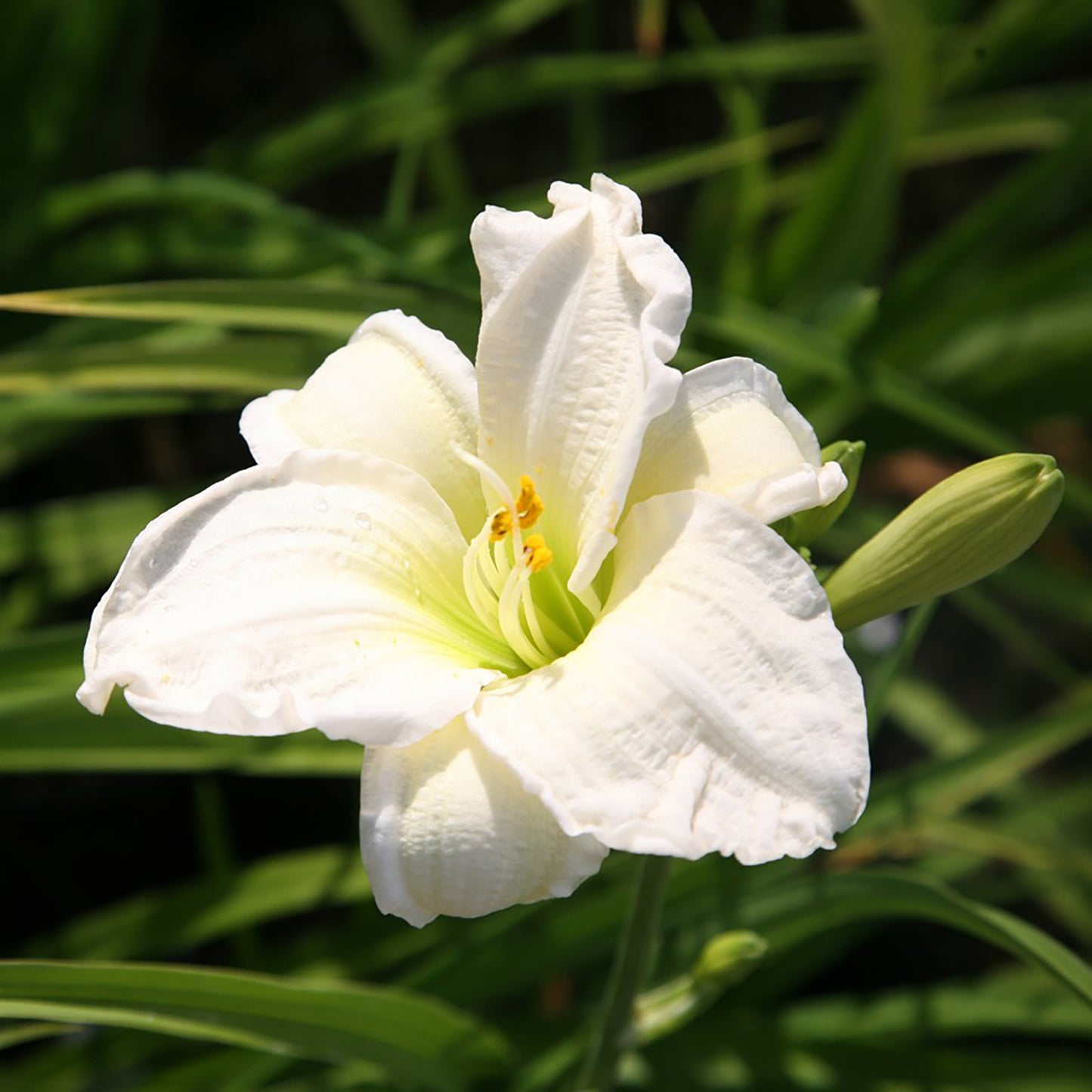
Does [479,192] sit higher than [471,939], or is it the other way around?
[479,192]

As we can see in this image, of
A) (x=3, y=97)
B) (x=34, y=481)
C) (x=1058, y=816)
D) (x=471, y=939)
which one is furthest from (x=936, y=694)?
(x=3, y=97)

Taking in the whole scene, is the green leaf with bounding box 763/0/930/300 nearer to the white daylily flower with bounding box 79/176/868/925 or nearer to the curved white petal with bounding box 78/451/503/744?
the white daylily flower with bounding box 79/176/868/925

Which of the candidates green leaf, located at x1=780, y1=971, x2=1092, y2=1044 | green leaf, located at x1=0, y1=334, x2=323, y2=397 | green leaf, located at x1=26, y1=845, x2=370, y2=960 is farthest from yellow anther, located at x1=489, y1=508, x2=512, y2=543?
green leaf, located at x1=780, y1=971, x2=1092, y2=1044

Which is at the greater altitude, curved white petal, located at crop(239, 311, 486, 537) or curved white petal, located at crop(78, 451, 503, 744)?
curved white petal, located at crop(239, 311, 486, 537)

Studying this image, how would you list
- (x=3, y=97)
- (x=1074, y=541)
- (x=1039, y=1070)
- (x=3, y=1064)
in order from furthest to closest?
(x=1074, y=541) → (x=3, y=97) → (x=3, y=1064) → (x=1039, y=1070)

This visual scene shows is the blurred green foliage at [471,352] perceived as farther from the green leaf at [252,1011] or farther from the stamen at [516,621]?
the stamen at [516,621]

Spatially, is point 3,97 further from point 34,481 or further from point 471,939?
point 471,939

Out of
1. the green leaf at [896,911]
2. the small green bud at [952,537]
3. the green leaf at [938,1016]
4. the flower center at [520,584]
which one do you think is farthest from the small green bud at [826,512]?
the green leaf at [938,1016]
